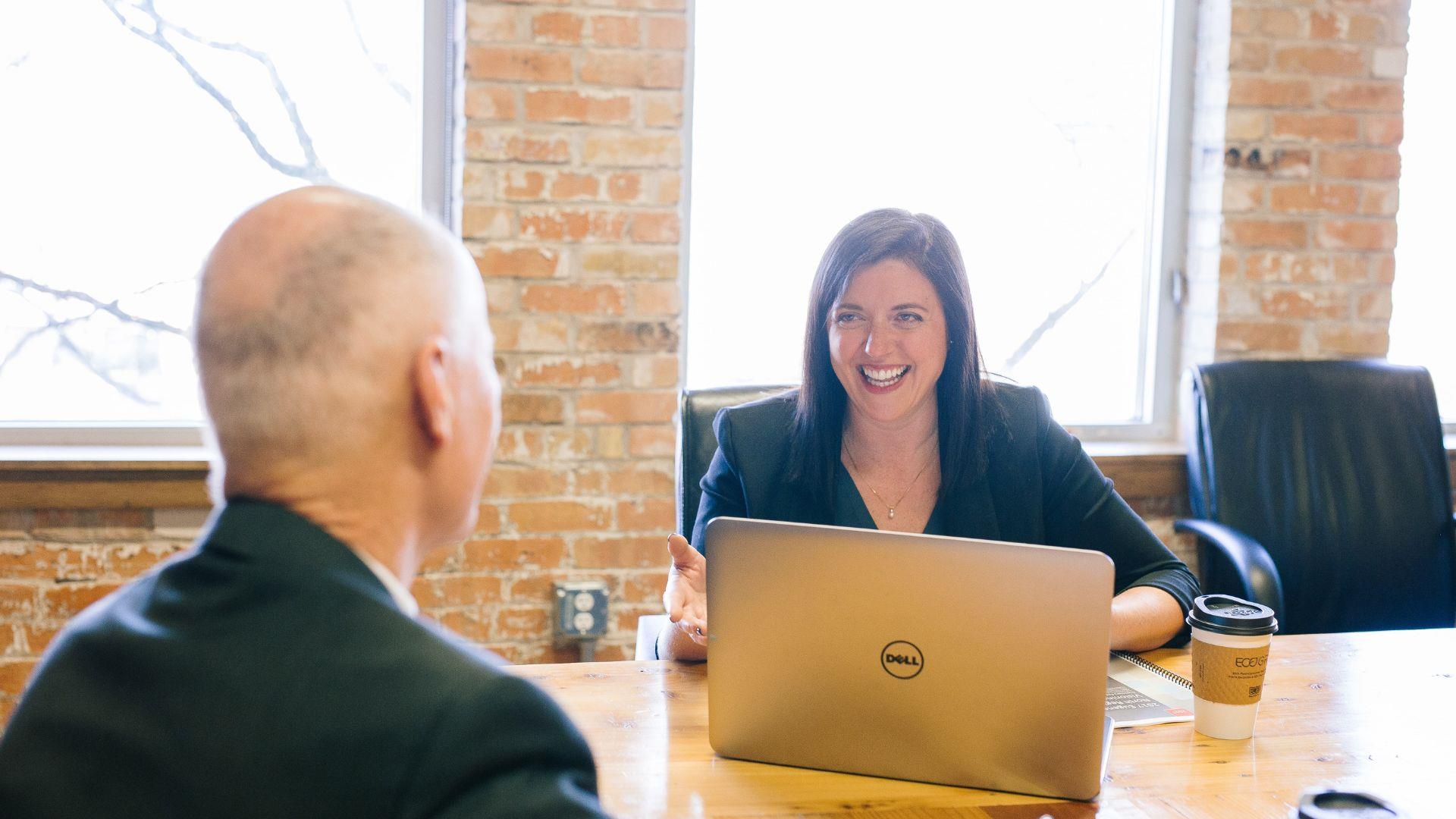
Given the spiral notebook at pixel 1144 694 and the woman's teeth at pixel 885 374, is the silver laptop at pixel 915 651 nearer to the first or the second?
the spiral notebook at pixel 1144 694

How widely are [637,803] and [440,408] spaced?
531mm

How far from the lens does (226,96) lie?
2.69m

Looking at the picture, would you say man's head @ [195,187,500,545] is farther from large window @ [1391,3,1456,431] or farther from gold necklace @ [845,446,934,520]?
large window @ [1391,3,1456,431]

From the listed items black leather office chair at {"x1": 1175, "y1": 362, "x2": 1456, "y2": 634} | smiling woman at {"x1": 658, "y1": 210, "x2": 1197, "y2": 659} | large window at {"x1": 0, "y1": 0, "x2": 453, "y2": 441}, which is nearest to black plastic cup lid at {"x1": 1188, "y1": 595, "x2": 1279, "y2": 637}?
smiling woman at {"x1": 658, "y1": 210, "x2": 1197, "y2": 659}

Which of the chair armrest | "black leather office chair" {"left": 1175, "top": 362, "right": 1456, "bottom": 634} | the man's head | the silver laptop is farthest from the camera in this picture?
"black leather office chair" {"left": 1175, "top": 362, "right": 1456, "bottom": 634}

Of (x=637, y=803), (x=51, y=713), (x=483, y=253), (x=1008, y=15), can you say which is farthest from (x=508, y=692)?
(x=1008, y=15)

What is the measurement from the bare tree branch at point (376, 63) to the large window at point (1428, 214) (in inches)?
97.3

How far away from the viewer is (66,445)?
2.68 metres

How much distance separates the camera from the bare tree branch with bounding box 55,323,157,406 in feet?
8.81

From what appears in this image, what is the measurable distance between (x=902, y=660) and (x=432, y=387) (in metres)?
0.57

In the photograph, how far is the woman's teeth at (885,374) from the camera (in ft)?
6.32

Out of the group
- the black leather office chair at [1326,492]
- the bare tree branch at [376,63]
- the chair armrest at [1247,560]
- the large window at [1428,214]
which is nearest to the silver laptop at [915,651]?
the chair armrest at [1247,560]

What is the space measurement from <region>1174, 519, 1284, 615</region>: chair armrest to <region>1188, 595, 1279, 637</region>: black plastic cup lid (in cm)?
93

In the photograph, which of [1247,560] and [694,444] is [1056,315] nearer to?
[1247,560]
